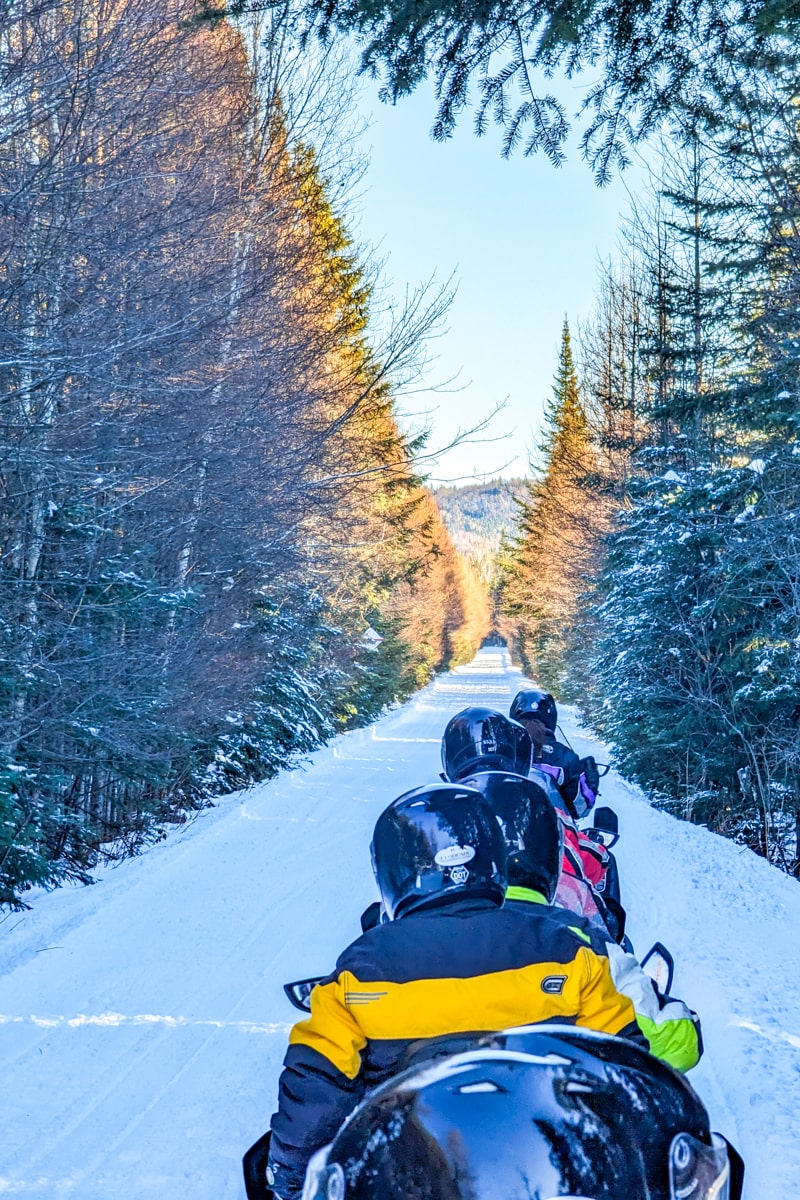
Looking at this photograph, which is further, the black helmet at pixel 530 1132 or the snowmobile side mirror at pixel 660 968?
the snowmobile side mirror at pixel 660 968

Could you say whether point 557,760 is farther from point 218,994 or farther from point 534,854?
point 534,854

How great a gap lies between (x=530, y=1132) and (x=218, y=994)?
16.5 ft

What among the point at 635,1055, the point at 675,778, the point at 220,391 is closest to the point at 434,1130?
the point at 635,1055

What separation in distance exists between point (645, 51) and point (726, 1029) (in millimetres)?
4847

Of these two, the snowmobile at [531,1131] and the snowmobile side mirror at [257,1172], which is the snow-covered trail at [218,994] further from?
the snowmobile at [531,1131]

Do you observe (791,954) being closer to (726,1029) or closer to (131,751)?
(726,1029)

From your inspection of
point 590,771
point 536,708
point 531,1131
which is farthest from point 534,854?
point 536,708

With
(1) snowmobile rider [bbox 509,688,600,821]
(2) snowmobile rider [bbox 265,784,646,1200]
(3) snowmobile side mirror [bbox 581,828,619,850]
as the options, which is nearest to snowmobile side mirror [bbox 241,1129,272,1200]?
(2) snowmobile rider [bbox 265,784,646,1200]

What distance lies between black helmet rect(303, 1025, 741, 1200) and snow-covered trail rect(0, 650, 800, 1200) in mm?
2733

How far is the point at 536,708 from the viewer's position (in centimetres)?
767

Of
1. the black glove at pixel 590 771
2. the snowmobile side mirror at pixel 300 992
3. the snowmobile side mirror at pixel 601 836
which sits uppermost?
the snowmobile side mirror at pixel 300 992

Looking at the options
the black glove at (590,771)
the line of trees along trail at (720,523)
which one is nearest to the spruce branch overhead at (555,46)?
the line of trees along trail at (720,523)

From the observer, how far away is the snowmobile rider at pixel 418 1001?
201cm

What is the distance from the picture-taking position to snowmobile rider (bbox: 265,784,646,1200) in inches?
79.0
